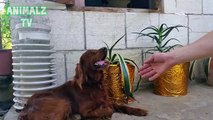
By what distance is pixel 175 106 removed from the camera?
2127mm

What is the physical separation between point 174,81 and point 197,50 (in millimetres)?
1477

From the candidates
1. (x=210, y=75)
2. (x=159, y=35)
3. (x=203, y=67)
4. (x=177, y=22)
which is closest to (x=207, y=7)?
(x=177, y=22)

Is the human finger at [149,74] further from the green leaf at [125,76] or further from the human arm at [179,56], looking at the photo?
the green leaf at [125,76]

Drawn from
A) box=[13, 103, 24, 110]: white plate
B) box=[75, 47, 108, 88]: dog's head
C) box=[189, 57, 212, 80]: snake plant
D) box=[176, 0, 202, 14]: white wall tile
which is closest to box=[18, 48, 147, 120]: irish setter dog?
box=[75, 47, 108, 88]: dog's head

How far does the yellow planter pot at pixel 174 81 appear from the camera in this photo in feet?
7.94

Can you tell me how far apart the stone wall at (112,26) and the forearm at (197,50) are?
144 cm

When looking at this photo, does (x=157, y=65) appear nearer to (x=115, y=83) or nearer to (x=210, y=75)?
(x=115, y=83)

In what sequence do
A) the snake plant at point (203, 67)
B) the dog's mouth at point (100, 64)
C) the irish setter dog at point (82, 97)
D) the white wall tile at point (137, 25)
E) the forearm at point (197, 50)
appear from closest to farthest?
the forearm at point (197, 50) → the irish setter dog at point (82, 97) → the dog's mouth at point (100, 64) → the white wall tile at point (137, 25) → the snake plant at point (203, 67)

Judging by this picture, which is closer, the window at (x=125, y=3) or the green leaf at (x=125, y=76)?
the green leaf at (x=125, y=76)

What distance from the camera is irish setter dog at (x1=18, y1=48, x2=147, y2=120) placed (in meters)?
1.76

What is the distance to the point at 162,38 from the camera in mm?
2592

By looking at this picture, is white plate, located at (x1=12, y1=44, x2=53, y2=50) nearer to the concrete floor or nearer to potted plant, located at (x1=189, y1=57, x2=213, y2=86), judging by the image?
the concrete floor

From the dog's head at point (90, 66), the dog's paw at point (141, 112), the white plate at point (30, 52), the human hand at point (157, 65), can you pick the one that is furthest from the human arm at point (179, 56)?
the white plate at point (30, 52)

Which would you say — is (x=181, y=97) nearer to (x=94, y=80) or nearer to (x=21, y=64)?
(x=94, y=80)
